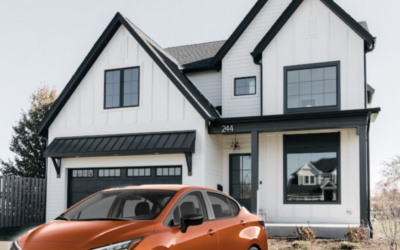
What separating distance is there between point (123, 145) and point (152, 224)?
12.5 metres

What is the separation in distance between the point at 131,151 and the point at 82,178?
293 centimetres

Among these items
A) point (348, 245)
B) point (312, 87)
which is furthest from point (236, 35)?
point (348, 245)

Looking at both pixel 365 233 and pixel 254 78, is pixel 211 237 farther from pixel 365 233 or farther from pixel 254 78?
pixel 254 78

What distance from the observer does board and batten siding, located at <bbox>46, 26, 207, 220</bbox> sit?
59.4ft


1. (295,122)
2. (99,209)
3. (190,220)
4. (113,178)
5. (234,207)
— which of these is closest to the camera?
(190,220)

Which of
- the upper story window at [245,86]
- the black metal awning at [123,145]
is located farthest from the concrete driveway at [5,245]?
the upper story window at [245,86]

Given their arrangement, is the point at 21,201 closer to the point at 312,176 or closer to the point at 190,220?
the point at 312,176

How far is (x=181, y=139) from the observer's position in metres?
A: 17.6

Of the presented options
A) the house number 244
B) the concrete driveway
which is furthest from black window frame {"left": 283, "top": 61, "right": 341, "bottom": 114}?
the concrete driveway

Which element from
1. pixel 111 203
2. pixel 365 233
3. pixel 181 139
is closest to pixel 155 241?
pixel 111 203

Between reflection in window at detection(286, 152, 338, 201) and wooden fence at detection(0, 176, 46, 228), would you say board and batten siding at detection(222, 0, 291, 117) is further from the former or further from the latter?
wooden fence at detection(0, 176, 46, 228)

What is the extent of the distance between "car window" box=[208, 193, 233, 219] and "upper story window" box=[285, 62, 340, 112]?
10235mm

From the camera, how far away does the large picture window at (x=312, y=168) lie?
683 inches

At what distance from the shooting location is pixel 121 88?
19406 mm
